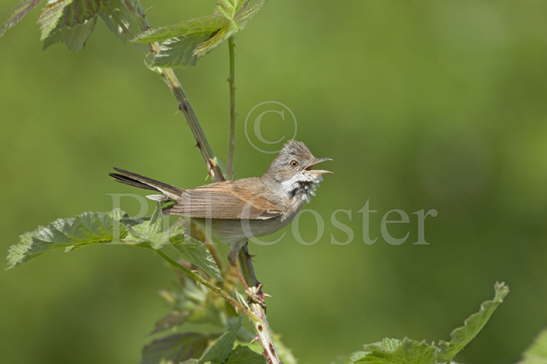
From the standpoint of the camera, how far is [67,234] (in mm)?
1643

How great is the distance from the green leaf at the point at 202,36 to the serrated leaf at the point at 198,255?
45 cm

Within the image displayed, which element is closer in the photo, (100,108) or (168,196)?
(168,196)

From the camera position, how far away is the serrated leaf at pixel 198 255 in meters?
1.73

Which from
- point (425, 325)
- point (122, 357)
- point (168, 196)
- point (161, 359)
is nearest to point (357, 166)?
point (425, 325)

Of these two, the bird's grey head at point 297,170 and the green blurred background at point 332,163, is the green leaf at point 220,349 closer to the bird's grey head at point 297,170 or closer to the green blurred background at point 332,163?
the bird's grey head at point 297,170

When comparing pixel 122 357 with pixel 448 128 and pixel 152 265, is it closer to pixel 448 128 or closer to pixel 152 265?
pixel 152 265

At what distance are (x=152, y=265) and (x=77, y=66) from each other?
1882 millimetres

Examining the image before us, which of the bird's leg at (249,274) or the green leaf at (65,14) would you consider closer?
the green leaf at (65,14)

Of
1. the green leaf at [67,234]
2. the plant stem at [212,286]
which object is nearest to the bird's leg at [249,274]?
the plant stem at [212,286]

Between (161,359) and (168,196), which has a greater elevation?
(168,196)

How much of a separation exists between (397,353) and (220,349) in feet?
1.36

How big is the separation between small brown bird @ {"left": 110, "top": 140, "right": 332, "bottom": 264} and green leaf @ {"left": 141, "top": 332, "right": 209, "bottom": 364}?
85 cm

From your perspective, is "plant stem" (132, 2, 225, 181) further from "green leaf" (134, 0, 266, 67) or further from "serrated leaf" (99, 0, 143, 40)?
"green leaf" (134, 0, 266, 67)

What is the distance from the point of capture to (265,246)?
5961 millimetres
